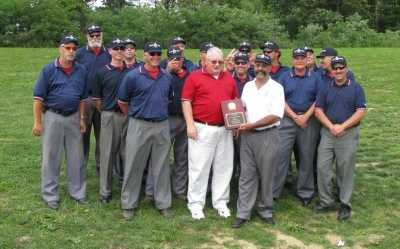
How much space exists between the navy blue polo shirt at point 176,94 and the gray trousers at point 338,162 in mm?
1918

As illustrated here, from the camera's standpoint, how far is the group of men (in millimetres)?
6984

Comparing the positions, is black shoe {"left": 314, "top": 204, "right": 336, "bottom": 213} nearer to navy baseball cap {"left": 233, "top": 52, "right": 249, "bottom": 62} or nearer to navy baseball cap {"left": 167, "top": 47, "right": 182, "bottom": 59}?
navy baseball cap {"left": 233, "top": 52, "right": 249, "bottom": 62}

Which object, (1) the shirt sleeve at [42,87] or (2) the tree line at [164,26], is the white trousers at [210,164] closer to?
(1) the shirt sleeve at [42,87]

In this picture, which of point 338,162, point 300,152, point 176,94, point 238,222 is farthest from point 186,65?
point 338,162

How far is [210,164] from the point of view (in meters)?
7.29

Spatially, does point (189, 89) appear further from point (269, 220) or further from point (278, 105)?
point (269, 220)

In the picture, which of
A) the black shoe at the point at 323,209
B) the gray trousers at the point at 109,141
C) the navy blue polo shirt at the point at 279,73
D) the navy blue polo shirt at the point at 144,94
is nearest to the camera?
the navy blue polo shirt at the point at 144,94

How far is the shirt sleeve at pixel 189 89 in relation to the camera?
276 inches

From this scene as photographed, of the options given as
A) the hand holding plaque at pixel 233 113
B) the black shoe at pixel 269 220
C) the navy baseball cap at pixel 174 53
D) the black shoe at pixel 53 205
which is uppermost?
the navy baseball cap at pixel 174 53

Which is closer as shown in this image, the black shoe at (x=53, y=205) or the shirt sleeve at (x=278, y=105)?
the shirt sleeve at (x=278, y=105)

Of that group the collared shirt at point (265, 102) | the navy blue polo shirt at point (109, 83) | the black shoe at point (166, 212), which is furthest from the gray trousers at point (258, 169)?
the navy blue polo shirt at point (109, 83)

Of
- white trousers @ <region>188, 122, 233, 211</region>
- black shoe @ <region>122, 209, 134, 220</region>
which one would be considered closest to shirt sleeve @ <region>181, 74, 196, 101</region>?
white trousers @ <region>188, 122, 233, 211</region>

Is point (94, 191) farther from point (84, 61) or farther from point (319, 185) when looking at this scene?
point (319, 185)

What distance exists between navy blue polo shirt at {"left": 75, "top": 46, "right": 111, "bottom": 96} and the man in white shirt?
2.16m
